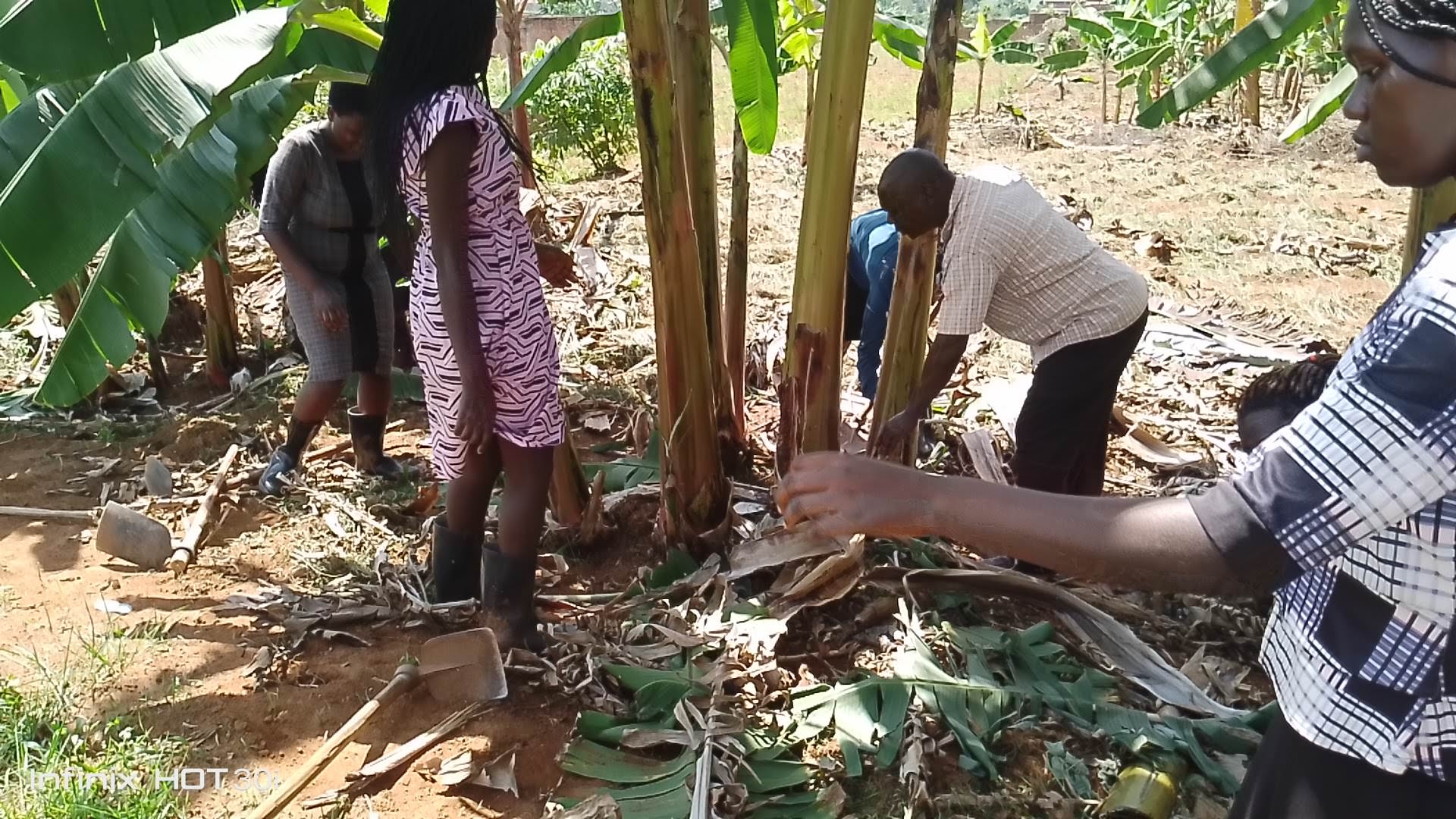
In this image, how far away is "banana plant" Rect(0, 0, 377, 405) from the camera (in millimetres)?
2408

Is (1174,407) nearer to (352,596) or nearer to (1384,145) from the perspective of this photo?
(352,596)

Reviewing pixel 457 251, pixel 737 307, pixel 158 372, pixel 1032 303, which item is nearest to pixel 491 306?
pixel 457 251

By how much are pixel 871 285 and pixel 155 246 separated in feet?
8.22

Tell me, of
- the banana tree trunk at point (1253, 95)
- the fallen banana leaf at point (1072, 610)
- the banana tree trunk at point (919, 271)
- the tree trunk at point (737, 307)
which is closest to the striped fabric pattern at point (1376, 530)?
the fallen banana leaf at point (1072, 610)

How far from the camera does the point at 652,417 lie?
4320mm

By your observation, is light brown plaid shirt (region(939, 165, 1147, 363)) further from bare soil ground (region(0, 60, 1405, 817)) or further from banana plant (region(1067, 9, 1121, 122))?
banana plant (region(1067, 9, 1121, 122))

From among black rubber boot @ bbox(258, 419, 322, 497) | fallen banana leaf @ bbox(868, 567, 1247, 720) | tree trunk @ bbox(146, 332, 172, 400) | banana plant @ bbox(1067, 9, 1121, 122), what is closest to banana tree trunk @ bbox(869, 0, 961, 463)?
fallen banana leaf @ bbox(868, 567, 1247, 720)

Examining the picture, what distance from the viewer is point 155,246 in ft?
9.28

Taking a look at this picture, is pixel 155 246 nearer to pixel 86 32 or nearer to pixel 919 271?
pixel 86 32

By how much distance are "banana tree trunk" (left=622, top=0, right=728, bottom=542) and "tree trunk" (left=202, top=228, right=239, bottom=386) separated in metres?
3.05

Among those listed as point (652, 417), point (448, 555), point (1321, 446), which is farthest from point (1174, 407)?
point (1321, 446)

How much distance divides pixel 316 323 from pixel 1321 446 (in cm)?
364

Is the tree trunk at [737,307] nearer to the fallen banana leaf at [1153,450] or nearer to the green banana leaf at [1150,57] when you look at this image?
the fallen banana leaf at [1153,450]

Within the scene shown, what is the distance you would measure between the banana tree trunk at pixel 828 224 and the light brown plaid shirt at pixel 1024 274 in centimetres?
46
